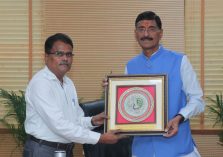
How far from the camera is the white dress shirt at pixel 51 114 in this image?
3.53 m

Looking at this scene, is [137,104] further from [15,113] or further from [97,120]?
[15,113]

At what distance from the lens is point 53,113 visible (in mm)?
3518

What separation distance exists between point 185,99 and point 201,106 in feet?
0.38

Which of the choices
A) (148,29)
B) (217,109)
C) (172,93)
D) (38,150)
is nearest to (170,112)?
(172,93)

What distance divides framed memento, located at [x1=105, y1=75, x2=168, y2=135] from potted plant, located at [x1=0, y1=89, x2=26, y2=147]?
273cm

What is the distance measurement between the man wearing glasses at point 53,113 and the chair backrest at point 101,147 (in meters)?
0.42

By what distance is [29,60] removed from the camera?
6711mm

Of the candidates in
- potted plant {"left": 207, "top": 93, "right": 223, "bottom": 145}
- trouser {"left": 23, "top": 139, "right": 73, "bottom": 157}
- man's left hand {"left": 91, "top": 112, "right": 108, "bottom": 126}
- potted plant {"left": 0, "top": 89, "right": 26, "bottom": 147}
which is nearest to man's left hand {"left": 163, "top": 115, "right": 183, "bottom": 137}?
man's left hand {"left": 91, "top": 112, "right": 108, "bottom": 126}

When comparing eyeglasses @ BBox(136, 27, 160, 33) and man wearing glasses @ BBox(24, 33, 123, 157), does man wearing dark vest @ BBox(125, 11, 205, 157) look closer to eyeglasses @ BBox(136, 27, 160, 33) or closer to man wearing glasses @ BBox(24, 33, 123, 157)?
eyeglasses @ BBox(136, 27, 160, 33)

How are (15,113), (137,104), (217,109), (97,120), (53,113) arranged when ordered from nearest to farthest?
(53,113) → (137,104) → (97,120) → (217,109) → (15,113)

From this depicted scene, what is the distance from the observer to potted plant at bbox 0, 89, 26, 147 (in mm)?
6238

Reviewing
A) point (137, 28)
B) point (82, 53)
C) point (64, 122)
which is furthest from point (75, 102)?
point (82, 53)

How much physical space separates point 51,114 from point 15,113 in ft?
9.92

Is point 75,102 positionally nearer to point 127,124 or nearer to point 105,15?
point 127,124
